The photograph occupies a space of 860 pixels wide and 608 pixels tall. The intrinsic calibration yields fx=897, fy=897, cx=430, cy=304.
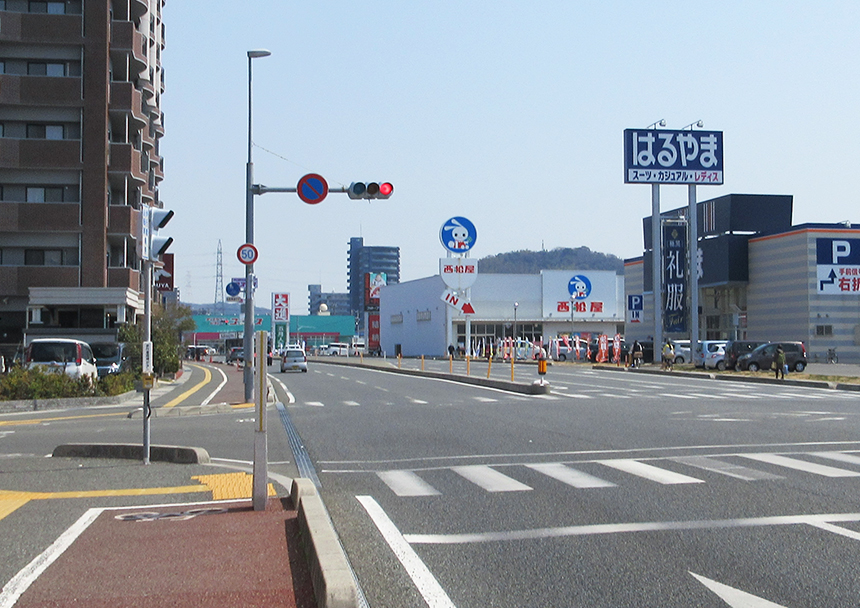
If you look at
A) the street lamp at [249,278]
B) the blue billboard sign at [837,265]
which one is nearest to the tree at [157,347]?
the street lamp at [249,278]

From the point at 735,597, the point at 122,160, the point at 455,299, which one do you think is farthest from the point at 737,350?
the point at 735,597

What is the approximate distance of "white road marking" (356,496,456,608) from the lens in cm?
563

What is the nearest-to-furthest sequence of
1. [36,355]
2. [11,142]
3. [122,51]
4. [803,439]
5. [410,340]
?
[803,439], [36,355], [11,142], [122,51], [410,340]

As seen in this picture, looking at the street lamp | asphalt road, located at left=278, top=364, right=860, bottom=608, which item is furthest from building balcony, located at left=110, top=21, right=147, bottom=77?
asphalt road, located at left=278, top=364, right=860, bottom=608

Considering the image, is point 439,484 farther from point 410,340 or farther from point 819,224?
point 410,340

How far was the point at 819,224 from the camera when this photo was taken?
61844 millimetres

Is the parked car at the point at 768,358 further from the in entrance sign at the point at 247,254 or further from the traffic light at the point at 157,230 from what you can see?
the traffic light at the point at 157,230

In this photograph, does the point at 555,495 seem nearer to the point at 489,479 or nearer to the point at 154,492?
the point at 489,479

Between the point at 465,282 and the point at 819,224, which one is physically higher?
the point at 819,224

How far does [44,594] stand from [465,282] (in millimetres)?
28048

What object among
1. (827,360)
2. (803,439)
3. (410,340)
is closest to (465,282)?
(803,439)

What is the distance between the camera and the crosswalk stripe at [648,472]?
33.5ft

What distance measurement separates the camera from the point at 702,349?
47.4m

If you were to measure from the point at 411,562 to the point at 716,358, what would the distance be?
42049 mm
